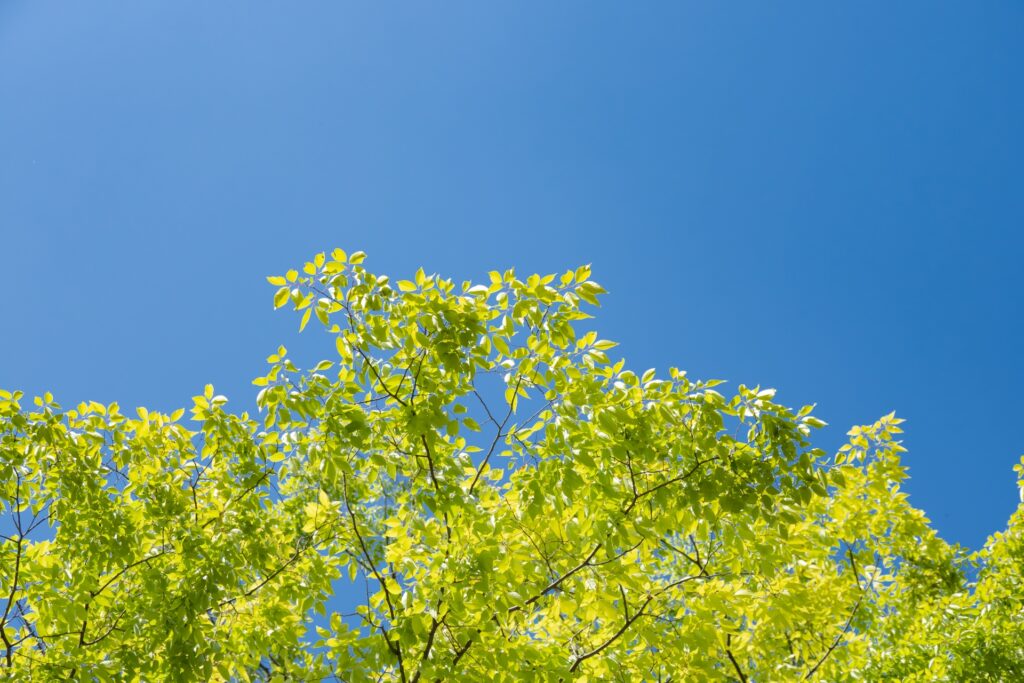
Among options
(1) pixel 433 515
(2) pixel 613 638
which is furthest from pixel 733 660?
(1) pixel 433 515

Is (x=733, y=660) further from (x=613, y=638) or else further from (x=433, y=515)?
(x=433, y=515)

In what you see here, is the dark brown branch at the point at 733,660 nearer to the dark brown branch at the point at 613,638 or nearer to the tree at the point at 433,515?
the tree at the point at 433,515

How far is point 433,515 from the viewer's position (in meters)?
4.53

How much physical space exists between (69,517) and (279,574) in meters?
1.44

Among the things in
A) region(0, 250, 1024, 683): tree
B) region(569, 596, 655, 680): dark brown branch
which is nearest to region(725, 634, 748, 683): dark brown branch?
region(0, 250, 1024, 683): tree

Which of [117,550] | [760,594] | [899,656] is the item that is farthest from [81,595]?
[899,656]

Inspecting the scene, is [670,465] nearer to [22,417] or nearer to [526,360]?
[526,360]

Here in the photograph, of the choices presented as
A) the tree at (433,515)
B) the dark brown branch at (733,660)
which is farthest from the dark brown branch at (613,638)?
the dark brown branch at (733,660)

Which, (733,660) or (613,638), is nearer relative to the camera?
(613,638)

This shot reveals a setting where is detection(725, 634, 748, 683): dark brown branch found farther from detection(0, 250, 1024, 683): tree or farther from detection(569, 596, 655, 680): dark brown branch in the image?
detection(569, 596, 655, 680): dark brown branch

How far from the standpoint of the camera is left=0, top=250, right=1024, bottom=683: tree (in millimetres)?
3811

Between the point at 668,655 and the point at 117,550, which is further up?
the point at 117,550

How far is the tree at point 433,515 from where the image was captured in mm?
3811

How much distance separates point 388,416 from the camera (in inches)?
160
